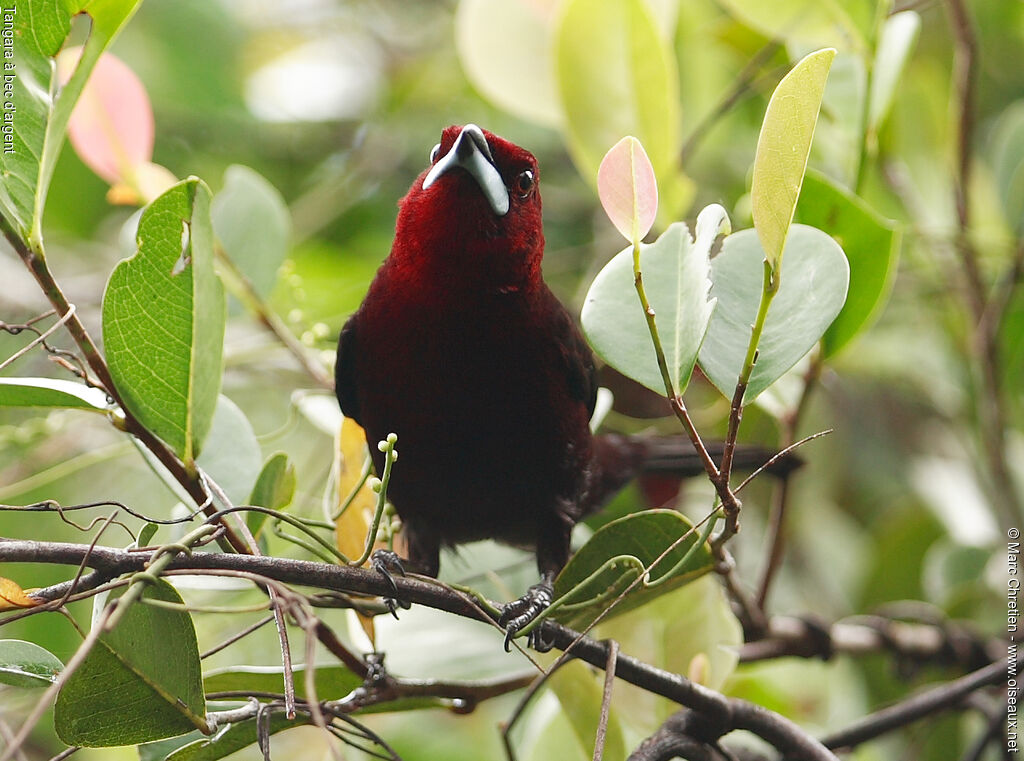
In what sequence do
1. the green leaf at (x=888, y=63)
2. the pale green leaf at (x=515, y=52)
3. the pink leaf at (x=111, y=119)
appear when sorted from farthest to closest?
the pale green leaf at (x=515, y=52) → the pink leaf at (x=111, y=119) → the green leaf at (x=888, y=63)

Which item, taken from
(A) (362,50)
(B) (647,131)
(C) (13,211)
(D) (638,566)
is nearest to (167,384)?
(C) (13,211)

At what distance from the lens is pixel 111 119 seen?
2016 millimetres

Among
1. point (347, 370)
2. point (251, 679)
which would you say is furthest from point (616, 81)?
point (251, 679)

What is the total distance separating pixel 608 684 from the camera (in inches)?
48.0

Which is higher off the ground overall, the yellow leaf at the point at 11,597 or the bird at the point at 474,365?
the bird at the point at 474,365

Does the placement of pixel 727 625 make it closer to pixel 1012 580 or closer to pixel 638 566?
pixel 638 566

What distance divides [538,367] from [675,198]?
0.64 metres

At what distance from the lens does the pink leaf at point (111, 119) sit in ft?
6.55

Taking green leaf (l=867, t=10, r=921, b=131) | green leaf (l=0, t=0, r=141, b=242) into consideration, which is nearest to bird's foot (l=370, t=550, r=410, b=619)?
green leaf (l=0, t=0, r=141, b=242)

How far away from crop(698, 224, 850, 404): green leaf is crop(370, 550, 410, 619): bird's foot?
0.47 metres

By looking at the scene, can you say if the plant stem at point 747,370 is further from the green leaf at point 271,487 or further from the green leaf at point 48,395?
the green leaf at point 48,395

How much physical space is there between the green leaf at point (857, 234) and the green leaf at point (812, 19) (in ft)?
1.42

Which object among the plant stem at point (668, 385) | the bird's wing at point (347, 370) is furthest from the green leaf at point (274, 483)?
the plant stem at point (668, 385)

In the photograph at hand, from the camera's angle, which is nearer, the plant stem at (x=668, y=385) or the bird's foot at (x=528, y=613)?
the plant stem at (x=668, y=385)
